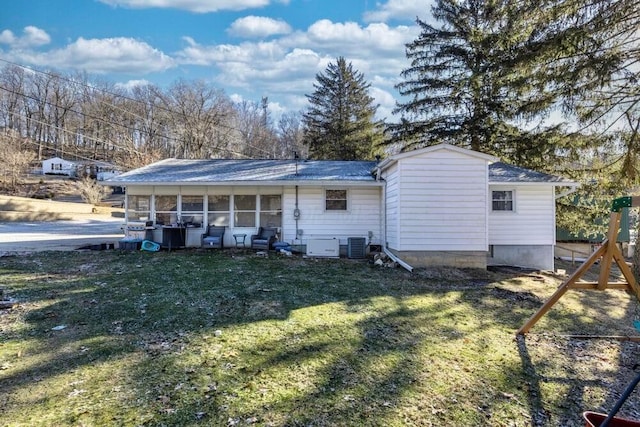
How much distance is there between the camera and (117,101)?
4200 cm

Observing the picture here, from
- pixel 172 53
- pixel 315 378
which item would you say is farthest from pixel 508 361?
pixel 172 53

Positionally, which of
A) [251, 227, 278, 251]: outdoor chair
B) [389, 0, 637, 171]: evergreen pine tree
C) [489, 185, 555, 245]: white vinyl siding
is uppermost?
[389, 0, 637, 171]: evergreen pine tree

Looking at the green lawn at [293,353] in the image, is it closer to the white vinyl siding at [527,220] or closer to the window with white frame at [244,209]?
the white vinyl siding at [527,220]

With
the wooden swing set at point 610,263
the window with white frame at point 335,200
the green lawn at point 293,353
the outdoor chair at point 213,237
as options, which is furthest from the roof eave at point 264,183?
the wooden swing set at point 610,263

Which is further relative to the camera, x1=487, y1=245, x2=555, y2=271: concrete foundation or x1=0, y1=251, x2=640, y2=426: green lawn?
x1=487, y1=245, x2=555, y2=271: concrete foundation

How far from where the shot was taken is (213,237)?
11.6m

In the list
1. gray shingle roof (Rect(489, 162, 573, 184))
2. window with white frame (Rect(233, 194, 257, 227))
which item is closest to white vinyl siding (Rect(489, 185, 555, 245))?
gray shingle roof (Rect(489, 162, 573, 184))

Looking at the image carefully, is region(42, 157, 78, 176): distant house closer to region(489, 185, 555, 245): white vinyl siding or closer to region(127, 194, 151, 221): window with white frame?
region(127, 194, 151, 221): window with white frame

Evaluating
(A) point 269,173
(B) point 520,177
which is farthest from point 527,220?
(A) point 269,173

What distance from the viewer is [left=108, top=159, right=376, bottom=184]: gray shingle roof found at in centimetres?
1156

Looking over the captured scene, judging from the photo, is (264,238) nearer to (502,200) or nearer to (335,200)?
(335,200)

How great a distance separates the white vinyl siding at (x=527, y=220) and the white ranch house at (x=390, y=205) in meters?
0.03

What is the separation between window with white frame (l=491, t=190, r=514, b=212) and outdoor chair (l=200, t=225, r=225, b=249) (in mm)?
8201

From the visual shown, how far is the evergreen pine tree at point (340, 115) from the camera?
86.2ft
